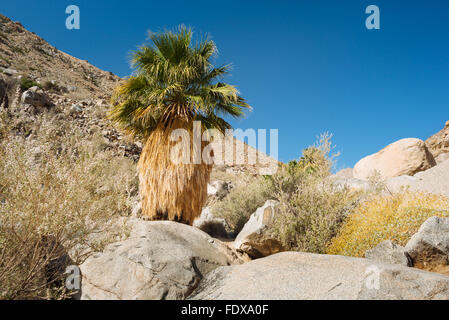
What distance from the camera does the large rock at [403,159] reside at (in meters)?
10.2

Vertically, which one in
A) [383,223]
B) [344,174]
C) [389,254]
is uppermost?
[344,174]

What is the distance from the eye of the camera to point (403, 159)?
34.0 ft

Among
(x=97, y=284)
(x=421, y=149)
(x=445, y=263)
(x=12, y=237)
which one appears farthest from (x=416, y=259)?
(x=421, y=149)

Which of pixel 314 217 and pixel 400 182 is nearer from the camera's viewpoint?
pixel 314 217

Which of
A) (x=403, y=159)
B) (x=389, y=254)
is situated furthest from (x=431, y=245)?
(x=403, y=159)

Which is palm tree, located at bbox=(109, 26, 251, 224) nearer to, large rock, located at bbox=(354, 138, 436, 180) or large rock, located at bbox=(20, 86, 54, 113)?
large rock, located at bbox=(354, 138, 436, 180)

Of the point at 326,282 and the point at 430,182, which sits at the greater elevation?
the point at 430,182

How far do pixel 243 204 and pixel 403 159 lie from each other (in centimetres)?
716

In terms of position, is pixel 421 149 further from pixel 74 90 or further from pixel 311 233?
pixel 74 90

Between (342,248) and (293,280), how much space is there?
6.21ft

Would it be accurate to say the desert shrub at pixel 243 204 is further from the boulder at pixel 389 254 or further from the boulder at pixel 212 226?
the boulder at pixel 389 254

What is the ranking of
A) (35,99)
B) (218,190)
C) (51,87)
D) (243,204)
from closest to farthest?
(243,204), (218,190), (35,99), (51,87)

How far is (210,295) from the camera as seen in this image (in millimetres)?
2924

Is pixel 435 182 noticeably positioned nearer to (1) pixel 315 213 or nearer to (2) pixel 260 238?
(1) pixel 315 213
